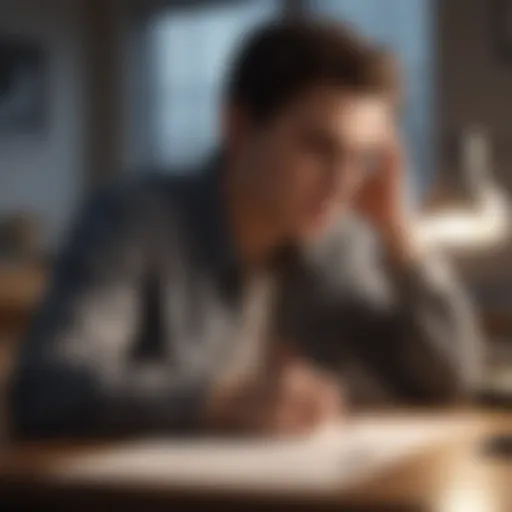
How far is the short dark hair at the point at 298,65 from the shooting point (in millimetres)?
915

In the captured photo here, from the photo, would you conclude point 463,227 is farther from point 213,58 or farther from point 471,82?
point 213,58

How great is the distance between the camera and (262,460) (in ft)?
2.51

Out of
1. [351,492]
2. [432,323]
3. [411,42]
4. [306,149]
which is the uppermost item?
[411,42]

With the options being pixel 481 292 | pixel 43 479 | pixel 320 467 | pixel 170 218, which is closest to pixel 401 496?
pixel 320 467

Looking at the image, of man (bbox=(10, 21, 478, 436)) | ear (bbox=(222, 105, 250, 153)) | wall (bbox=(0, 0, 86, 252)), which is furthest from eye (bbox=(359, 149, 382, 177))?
wall (bbox=(0, 0, 86, 252))

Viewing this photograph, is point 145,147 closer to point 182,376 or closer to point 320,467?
point 182,376

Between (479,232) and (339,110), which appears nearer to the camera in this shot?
(339,110)

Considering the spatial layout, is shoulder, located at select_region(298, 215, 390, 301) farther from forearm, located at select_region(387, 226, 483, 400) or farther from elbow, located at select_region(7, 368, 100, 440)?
elbow, located at select_region(7, 368, 100, 440)

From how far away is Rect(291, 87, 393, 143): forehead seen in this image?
3.00 feet

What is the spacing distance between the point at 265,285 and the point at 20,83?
0.89 feet

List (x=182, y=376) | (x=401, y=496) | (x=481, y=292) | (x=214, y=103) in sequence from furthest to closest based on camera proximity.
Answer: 1. (x=481, y=292)
2. (x=214, y=103)
3. (x=182, y=376)
4. (x=401, y=496)

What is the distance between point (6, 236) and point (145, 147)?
0.13m

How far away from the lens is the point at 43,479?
734mm

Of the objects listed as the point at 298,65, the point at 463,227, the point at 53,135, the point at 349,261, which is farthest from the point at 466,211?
the point at 53,135
